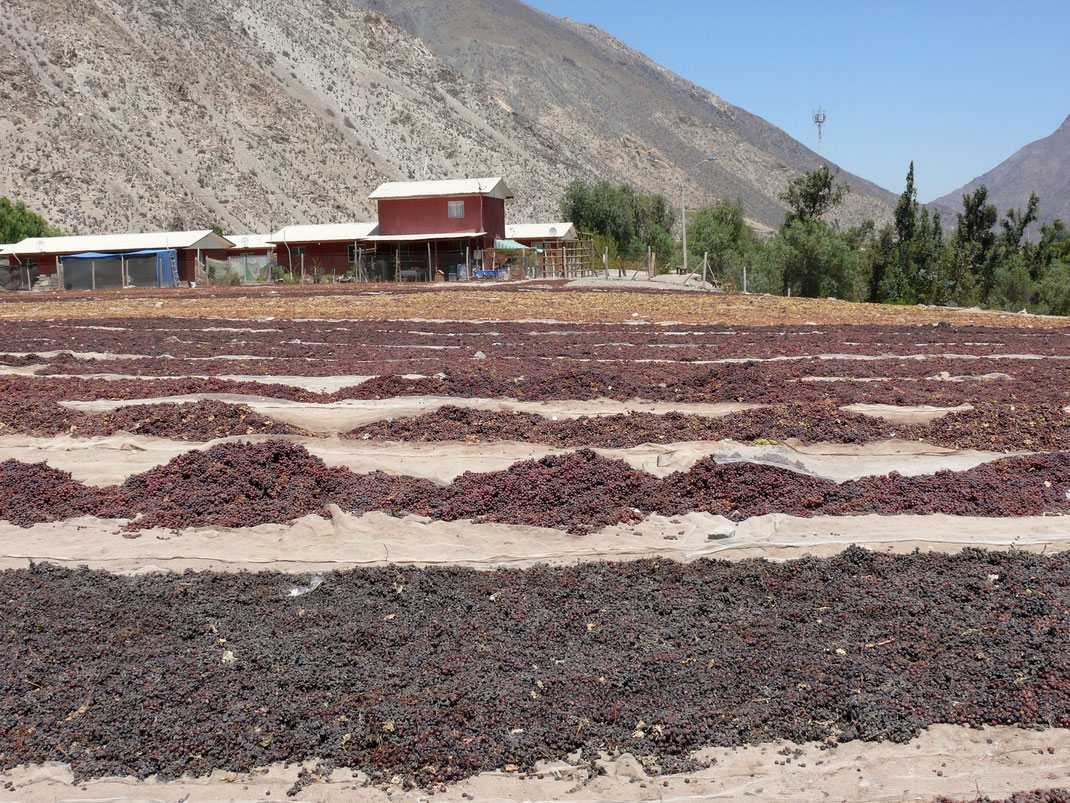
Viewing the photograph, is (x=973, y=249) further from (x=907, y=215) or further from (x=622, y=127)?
(x=622, y=127)

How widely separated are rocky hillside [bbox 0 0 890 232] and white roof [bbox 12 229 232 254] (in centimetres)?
959

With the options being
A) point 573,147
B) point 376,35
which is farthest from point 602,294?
point 573,147

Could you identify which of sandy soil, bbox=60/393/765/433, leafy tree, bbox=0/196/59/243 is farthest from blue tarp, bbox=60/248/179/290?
sandy soil, bbox=60/393/765/433

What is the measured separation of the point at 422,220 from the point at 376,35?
60.3m

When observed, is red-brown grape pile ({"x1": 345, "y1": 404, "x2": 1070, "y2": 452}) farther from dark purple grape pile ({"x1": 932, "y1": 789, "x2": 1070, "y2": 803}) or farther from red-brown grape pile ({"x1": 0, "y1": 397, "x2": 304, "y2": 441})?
dark purple grape pile ({"x1": 932, "y1": 789, "x2": 1070, "y2": 803})

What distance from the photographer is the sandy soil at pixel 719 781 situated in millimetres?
4551

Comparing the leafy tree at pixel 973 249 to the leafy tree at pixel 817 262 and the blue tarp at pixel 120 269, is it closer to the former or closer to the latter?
the leafy tree at pixel 817 262

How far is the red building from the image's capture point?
65.4 meters

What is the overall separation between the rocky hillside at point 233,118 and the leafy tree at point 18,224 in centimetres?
390

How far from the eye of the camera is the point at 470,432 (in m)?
12.2

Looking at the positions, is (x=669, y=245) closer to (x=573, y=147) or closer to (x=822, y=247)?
(x=822, y=247)

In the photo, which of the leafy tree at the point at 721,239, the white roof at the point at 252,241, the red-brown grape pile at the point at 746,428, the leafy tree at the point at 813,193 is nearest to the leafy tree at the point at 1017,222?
the leafy tree at the point at 813,193

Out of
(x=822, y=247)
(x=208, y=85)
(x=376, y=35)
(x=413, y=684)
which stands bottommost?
(x=413, y=684)

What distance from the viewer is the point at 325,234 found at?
6744 cm
